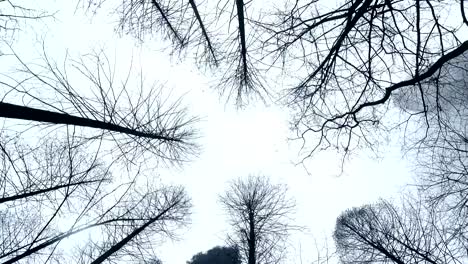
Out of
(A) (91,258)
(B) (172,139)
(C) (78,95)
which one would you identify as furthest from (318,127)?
(A) (91,258)

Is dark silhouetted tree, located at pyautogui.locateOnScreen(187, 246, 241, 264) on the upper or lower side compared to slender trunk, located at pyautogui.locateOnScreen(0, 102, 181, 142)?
upper

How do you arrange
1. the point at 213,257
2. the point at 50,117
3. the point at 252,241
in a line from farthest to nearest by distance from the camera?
1. the point at 213,257
2. the point at 252,241
3. the point at 50,117

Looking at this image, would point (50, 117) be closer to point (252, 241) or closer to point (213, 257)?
point (252, 241)

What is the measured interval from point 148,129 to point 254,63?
246cm

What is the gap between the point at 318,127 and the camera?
4.87m

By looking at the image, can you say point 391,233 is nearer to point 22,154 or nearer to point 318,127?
point 318,127

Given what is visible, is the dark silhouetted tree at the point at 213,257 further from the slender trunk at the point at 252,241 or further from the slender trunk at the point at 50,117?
the slender trunk at the point at 50,117

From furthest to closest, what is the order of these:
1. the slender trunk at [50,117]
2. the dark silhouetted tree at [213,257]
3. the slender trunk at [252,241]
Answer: the dark silhouetted tree at [213,257] < the slender trunk at [252,241] < the slender trunk at [50,117]

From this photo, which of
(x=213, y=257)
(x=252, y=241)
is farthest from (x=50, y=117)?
(x=213, y=257)

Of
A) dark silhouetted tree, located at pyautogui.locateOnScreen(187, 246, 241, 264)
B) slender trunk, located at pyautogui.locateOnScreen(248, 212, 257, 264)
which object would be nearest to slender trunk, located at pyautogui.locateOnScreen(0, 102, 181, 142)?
slender trunk, located at pyautogui.locateOnScreen(248, 212, 257, 264)

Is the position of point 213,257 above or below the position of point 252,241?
above

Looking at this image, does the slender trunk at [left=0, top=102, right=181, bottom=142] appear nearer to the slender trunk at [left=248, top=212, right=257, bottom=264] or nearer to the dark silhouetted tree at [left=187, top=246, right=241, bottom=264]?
the slender trunk at [left=248, top=212, right=257, bottom=264]

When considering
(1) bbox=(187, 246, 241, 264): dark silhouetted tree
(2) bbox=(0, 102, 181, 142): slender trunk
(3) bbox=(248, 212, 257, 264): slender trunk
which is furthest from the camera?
(1) bbox=(187, 246, 241, 264): dark silhouetted tree

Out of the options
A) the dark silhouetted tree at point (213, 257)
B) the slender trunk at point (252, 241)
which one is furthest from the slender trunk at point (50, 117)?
the dark silhouetted tree at point (213, 257)
